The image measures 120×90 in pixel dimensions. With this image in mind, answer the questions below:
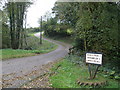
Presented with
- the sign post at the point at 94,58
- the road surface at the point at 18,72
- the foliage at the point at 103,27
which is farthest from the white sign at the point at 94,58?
the road surface at the point at 18,72

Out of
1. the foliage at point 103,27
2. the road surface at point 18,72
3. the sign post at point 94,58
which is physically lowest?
the road surface at point 18,72

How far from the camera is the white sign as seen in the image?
14.8ft

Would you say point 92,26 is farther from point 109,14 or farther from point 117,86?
point 117,86

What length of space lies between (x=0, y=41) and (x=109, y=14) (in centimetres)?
1540

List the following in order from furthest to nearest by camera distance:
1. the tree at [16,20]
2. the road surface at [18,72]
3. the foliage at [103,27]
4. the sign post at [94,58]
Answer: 1. the tree at [16,20]
2. the foliage at [103,27]
3. the road surface at [18,72]
4. the sign post at [94,58]

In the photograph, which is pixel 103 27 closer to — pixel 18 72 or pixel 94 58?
pixel 94 58

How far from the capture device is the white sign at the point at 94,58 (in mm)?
4516

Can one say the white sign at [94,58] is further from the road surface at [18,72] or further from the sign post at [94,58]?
the road surface at [18,72]

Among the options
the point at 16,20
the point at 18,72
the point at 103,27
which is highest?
the point at 16,20

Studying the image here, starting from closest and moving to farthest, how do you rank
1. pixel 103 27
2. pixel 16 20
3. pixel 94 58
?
pixel 94 58, pixel 103 27, pixel 16 20

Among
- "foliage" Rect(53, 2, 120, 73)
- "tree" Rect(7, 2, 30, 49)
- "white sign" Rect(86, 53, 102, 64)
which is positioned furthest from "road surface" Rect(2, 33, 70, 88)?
"tree" Rect(7, 2, 30, 49)

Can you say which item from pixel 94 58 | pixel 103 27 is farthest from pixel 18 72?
pixel 103 27

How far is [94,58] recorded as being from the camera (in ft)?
15.2

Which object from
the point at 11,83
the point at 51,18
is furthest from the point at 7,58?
the point at 51,18
